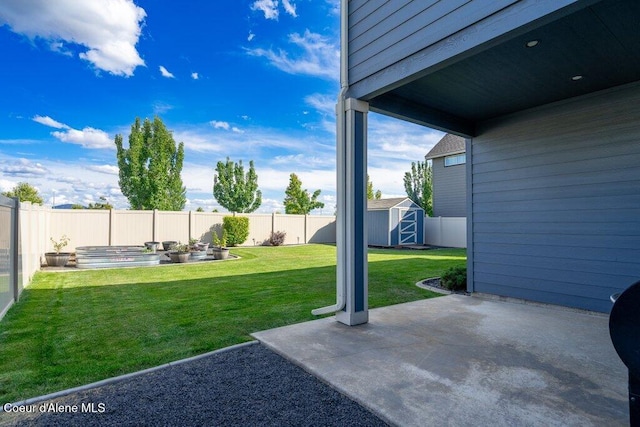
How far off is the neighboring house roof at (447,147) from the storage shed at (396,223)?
3519 millimetres

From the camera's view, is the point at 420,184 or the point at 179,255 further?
the point at 420,184

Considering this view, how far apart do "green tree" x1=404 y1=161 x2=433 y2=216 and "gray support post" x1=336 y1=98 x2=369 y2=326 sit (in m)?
22.9

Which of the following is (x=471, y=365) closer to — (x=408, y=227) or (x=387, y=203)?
(x=408, y=227)

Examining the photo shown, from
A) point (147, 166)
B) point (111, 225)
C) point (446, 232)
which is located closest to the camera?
point (111, 225)

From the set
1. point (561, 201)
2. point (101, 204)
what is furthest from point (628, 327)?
point (101, 204)

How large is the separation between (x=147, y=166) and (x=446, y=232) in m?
17.5

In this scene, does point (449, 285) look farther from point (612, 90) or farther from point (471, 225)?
point (612, 90)

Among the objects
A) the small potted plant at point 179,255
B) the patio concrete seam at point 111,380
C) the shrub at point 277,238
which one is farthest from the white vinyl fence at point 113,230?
the small potted plant at point 179,255

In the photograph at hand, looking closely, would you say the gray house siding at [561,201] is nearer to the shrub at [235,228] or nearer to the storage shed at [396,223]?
the storage shed at [396,223]

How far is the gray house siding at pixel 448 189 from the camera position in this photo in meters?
17.5

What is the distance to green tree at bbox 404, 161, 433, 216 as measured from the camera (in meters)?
26.2

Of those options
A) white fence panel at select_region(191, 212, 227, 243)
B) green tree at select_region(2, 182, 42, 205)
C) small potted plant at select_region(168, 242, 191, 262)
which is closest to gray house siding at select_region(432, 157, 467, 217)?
white fence panel at select_region(191, 212, 227, 243)

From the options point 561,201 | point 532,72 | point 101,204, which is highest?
point 532,72

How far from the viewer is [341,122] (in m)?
3.93
